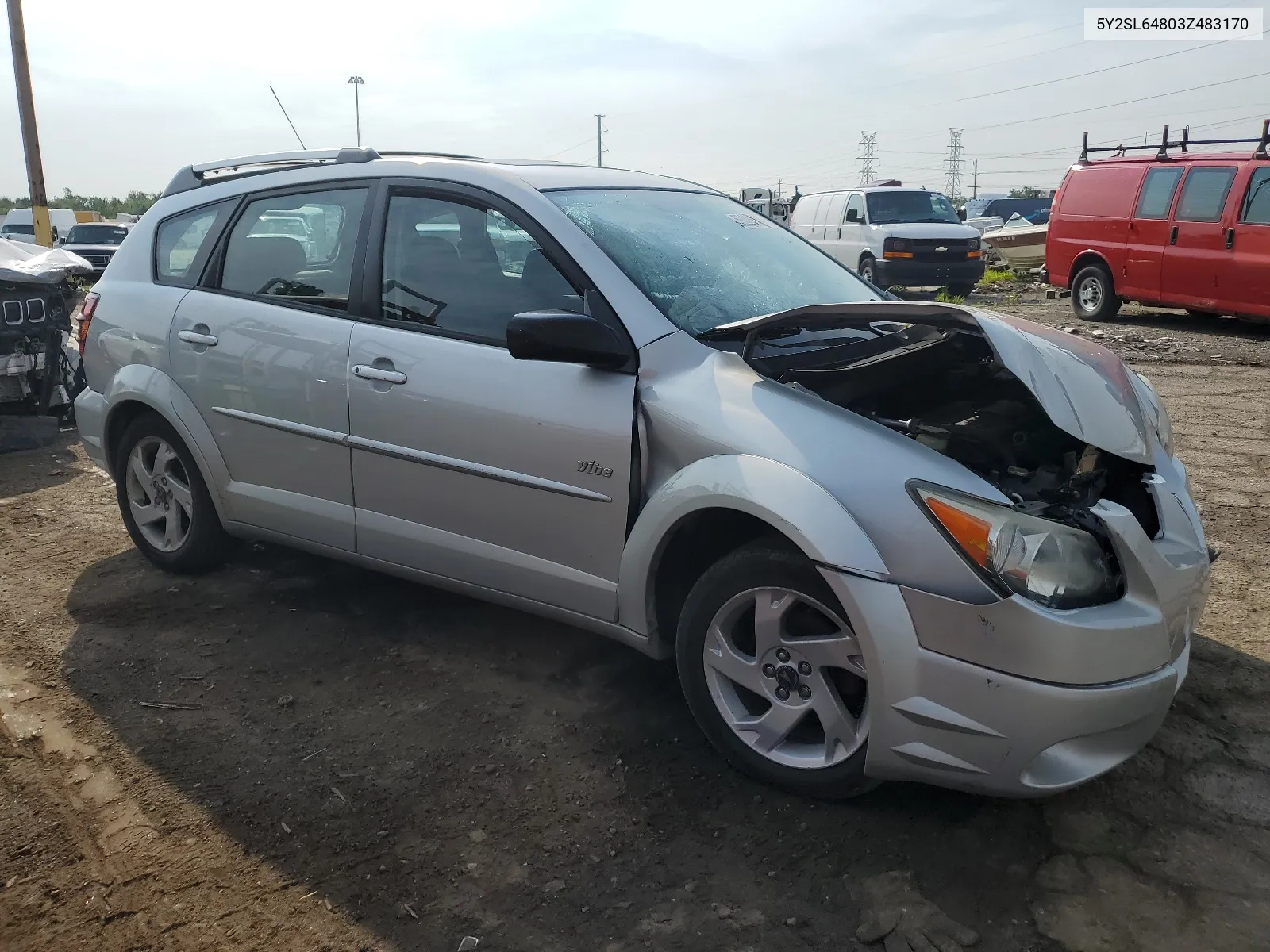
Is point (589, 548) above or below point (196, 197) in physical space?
below

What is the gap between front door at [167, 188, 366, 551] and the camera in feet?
12.8

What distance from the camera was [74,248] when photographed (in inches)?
836

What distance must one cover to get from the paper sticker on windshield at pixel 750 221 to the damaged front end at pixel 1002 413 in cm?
87

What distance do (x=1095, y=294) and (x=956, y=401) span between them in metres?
11.8

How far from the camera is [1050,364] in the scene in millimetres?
2873

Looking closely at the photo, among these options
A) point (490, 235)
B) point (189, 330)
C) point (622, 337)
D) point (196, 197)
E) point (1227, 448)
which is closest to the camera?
point (622, 337)

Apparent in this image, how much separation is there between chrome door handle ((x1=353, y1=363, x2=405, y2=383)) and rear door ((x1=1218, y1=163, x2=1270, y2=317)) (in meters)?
A: 10.7

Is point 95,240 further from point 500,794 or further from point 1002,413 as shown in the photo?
point 1002,413

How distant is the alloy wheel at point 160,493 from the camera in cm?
463

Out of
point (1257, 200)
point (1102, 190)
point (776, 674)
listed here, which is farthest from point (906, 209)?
point (776, 674)

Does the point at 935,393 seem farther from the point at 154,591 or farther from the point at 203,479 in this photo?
the point at 154,591

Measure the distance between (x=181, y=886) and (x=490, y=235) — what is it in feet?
7.07

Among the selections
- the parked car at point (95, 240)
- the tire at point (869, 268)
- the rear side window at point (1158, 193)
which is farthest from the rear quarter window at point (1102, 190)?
the parked car at point (95, 240)

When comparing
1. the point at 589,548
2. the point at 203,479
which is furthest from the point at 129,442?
the point at 589,548
